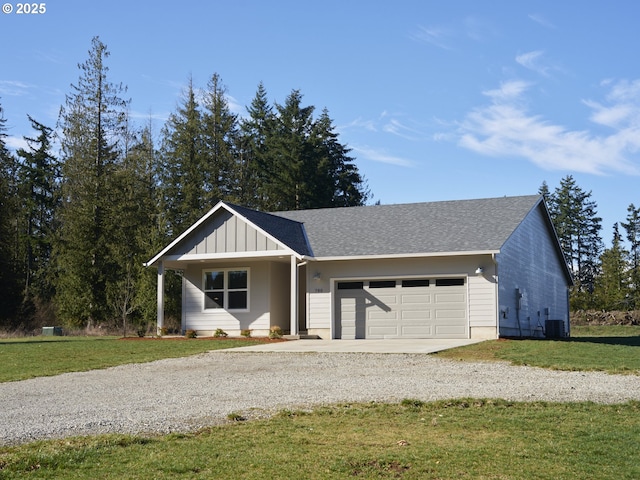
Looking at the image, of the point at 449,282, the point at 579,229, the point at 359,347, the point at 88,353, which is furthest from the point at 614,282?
the point at 88,353

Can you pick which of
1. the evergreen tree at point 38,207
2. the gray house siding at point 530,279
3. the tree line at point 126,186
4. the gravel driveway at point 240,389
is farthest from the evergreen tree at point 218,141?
the gravel driveway at point 240,389

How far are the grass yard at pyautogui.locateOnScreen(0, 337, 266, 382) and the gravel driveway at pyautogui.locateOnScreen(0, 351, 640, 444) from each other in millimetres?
975

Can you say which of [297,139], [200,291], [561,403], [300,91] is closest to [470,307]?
[200,291]

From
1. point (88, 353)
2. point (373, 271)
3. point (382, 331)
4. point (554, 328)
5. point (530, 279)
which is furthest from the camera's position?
point (530, 279)

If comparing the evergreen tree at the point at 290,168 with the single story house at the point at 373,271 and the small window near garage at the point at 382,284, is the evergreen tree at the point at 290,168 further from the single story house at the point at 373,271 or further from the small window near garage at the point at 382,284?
the small window near garage at the point at 382,284

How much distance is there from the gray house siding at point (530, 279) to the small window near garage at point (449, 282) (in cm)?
124

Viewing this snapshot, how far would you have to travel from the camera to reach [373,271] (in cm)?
2461

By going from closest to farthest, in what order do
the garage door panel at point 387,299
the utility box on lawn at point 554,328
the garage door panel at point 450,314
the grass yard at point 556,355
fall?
the grass yard at point 556,355 → the garage door panel at point 450,314 → the garage door panel at point 387,299 → the utility box on lawn at point 554,328

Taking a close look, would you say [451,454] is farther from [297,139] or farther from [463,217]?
[297,139]

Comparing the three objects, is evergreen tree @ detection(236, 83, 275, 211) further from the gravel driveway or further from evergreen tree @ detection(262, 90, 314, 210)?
the gravel driveway

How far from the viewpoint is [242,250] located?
82.1ft

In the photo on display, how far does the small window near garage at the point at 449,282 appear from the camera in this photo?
23594 mm

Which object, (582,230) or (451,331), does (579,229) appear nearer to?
(582,230)

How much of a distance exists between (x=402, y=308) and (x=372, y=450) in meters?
16.9
